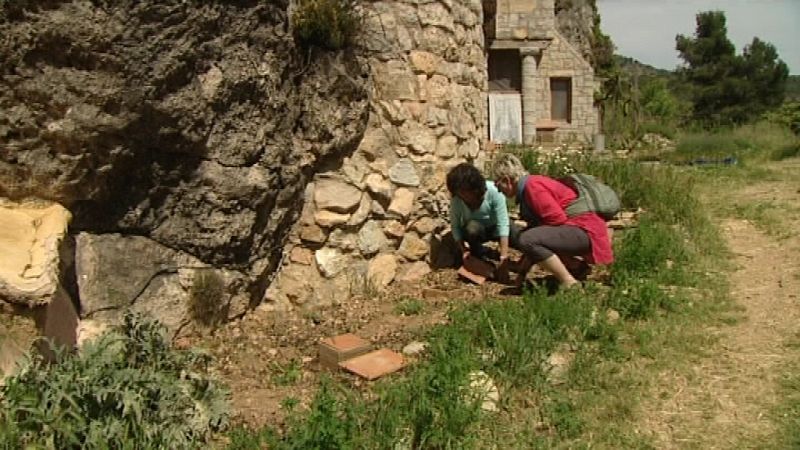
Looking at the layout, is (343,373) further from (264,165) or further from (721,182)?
(721,182)

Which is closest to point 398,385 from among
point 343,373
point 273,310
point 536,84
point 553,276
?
point 343,373

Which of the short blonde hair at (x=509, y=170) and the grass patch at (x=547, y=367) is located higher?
the short blonde hair at (x=509, y=170)

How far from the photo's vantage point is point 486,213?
17.6 feet

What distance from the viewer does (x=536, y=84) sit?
57.7ft

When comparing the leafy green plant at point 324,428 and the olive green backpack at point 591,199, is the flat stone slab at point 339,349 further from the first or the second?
the olive green backpack at point 591,199

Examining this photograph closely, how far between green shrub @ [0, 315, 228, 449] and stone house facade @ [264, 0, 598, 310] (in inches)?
59.1

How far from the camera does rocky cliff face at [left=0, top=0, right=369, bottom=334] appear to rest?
3.34 metres

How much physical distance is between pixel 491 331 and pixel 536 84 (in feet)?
47.5

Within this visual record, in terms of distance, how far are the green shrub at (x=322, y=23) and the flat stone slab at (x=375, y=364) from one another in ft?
6.92

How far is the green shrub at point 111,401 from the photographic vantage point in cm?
255

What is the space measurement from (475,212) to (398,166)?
2.17 feet

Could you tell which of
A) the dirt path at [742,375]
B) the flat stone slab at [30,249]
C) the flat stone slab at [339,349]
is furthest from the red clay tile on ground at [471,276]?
the flat stone slab at [30,249]

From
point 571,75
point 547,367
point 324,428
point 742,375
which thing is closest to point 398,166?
point 547,367

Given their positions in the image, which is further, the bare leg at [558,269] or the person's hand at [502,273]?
the person's hand at [502,273]
